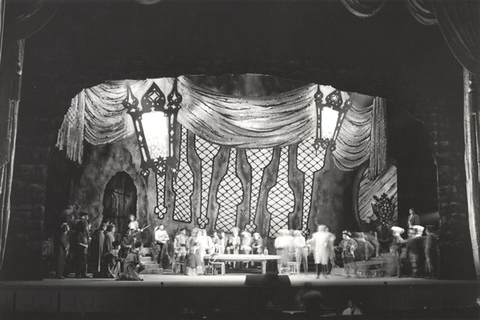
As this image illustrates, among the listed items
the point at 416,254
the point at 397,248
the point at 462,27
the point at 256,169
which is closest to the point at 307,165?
the point at 256,169

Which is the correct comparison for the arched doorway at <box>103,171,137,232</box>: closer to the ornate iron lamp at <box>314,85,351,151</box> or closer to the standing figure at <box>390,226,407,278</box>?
the ornate iron lamp at <box>314,85,351,151</box>

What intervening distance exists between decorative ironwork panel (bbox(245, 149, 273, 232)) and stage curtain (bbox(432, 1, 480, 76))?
642 centimetres

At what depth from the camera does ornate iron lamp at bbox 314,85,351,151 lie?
38.7 feet

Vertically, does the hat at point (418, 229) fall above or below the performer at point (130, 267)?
above

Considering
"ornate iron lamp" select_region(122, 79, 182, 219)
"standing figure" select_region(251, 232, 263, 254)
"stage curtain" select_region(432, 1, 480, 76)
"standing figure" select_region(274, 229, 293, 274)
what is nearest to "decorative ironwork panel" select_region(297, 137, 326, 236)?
"standing figure" select_region(251, 232, 263, 254)

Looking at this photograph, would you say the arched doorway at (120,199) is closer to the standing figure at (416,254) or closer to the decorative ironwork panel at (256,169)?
the decorative ironwork panel at (256,169)

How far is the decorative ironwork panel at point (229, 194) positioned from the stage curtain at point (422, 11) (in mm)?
6352

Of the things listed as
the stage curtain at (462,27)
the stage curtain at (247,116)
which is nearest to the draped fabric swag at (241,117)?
the stage curtain at (247,116)

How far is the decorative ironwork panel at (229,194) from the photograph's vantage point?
13297 millimetres

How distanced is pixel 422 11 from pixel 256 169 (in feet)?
21.1

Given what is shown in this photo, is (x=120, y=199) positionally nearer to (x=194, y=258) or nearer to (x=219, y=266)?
(x=219, y=266)

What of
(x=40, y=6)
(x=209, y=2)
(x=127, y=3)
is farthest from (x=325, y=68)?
(x=40, y=6)

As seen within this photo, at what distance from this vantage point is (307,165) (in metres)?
13.4

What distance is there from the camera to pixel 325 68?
28.0ft
